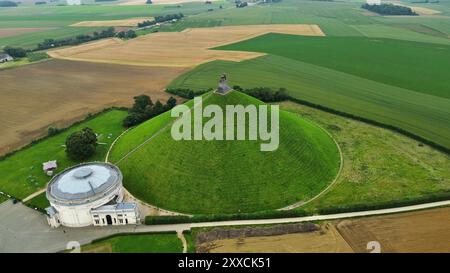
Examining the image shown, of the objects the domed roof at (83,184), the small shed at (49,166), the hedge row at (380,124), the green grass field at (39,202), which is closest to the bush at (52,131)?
the small shed at (49,166)

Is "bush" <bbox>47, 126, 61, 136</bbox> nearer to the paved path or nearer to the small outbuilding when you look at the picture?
the small outbuilding

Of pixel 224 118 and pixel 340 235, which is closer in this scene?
pixel 340 235

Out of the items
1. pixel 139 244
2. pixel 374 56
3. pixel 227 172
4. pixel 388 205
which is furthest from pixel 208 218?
pixel 374 56

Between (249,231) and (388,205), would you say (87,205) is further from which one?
(388,205)

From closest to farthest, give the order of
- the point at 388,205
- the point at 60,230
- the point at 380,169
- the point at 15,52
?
the point at 60,230
the point at 388,205
the point at 380,169
the point at 15,52

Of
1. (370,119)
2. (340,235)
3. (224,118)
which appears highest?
(224,118)

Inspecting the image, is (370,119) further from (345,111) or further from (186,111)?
(186,111)

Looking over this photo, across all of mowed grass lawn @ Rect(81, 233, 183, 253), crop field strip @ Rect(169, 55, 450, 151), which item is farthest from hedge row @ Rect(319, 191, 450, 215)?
mowed grass lawn @ Rect(81, 233, 183, 253)

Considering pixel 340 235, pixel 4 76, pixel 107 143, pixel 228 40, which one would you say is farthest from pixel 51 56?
pixel 340 235

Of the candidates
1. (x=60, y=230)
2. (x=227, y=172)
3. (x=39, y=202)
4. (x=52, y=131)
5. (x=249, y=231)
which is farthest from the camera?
(x=52, y=131)
